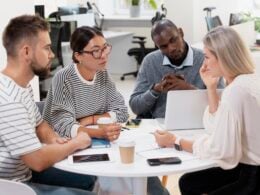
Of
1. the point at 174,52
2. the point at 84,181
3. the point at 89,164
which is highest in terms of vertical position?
the point at 174,52

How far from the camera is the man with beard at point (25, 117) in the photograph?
1646mm

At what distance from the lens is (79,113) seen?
2209 mm

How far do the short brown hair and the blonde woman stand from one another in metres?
0.72

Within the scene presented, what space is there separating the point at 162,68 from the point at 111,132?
777 mm

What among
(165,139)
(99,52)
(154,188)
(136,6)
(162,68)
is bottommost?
(154,188)

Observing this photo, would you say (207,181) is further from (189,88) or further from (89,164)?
(89,164)

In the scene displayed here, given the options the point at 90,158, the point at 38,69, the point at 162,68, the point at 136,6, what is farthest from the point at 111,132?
the point at 136,6

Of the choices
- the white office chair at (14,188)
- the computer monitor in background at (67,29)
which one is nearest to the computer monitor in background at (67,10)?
the computer monitor in background at (67,29)

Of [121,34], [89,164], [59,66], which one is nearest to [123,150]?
[89,164]

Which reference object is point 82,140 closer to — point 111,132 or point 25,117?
point 111,132

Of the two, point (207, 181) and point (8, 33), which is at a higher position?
point (8, 33)

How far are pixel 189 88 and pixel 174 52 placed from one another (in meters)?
0.38

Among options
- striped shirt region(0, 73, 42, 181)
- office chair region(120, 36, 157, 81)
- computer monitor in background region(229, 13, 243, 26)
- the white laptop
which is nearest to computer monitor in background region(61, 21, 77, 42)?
office chair region(120, 36, 157, 81)

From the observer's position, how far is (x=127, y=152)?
162 centimetres
